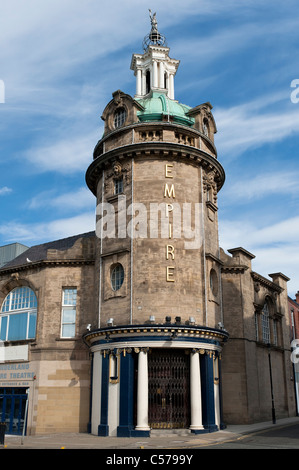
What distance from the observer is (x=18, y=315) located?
109 ft

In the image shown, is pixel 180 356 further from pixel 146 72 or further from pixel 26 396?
pixel 146 72

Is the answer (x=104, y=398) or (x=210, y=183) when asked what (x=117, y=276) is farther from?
(x=210, y=183)

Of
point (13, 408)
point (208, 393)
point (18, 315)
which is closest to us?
point (208, 393)

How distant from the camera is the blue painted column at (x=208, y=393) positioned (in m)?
25.2

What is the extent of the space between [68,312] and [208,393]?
413 inches

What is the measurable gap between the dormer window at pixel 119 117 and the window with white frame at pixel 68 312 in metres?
11.1

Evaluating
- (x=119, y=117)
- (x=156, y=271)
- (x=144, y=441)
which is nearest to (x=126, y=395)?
(x=144, y=441)

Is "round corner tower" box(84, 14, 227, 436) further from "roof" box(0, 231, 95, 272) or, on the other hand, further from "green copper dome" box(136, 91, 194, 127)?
"roof" box(0, 231, 95, 272)

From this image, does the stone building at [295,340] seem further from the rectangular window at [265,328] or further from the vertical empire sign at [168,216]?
the vertical empire sign at [168,216]

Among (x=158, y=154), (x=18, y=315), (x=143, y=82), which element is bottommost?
(x=18, y=315)

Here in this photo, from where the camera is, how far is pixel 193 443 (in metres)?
20.8

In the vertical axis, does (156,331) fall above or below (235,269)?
below

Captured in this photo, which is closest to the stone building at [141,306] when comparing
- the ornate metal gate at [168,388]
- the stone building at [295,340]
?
the ornate metal gate at [168,388]
